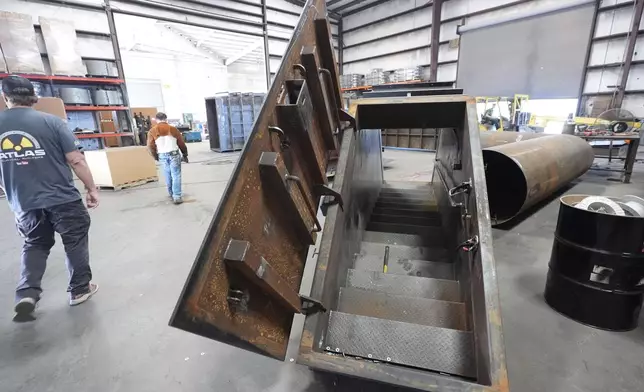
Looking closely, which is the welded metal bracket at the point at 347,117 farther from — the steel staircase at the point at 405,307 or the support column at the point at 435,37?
the support column at the point at 435,37

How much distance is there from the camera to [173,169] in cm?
512

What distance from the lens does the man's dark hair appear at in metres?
2.07

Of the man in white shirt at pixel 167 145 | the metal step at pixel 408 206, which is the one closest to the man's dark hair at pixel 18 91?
the man in white shirt at pixel 167 145

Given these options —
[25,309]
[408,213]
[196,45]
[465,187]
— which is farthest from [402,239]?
[196,45]

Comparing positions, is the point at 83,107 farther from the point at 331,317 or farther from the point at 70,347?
the point at 331,317

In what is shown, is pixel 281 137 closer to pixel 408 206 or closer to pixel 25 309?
pixel 408 206

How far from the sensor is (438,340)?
4.85ft

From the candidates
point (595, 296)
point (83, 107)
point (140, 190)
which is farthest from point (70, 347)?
point (83, 107)

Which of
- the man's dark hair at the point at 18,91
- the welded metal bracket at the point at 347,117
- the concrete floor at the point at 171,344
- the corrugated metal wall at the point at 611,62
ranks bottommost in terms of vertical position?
the concrete floor at the point at 171,344

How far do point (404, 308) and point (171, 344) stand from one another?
160 centimetres

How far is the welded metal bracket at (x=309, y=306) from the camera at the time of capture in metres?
1.33

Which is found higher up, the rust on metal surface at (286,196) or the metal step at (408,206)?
the rust on metal surface at (286,196)

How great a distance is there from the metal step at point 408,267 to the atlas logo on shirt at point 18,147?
8.35ft

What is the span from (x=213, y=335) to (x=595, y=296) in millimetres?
2539
